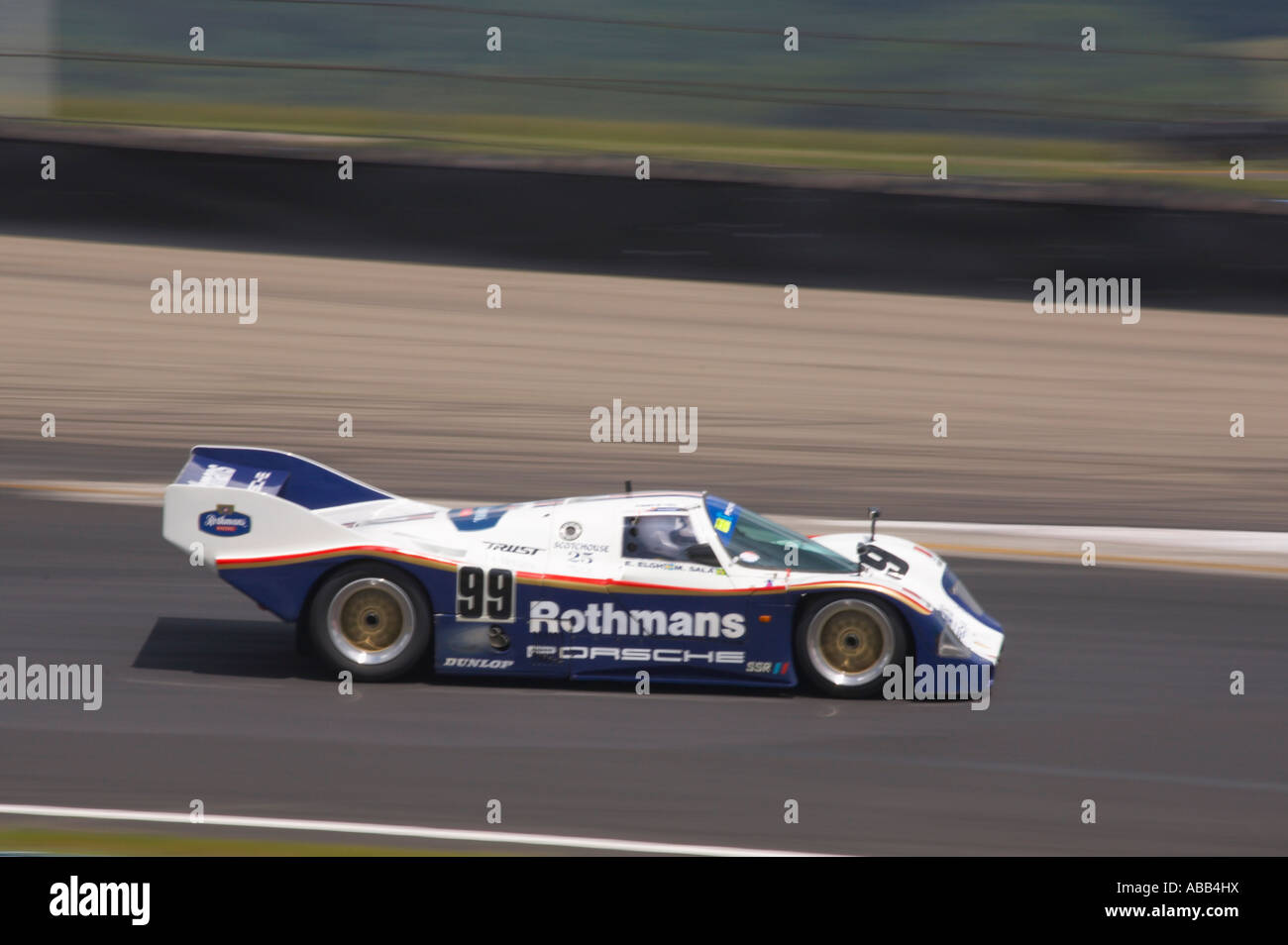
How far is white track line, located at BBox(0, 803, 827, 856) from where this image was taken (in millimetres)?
6941

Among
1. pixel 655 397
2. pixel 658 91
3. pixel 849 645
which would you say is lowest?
A: pixel 849 645

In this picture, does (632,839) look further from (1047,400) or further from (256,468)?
(1047,400)

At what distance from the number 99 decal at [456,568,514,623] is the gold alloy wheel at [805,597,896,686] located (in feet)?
5.58

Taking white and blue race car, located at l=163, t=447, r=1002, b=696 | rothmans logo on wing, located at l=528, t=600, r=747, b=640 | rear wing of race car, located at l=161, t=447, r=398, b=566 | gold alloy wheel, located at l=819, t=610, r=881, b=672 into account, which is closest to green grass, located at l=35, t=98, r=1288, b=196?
rear wing of race car, located at l=161, t=447, r=398, b=566

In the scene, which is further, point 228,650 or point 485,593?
point 228,650

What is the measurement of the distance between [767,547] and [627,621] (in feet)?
3.05

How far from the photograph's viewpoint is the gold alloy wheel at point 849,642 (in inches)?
338

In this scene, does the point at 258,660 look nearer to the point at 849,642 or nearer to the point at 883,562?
the point at 849,642

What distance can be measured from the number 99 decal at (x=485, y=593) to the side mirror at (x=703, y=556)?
1009 mm

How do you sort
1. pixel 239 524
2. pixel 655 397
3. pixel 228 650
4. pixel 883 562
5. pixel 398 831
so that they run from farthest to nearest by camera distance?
pixel 655 397
pixel 228 650
pixel 883 562
pixel 239 524
pixel 398 831

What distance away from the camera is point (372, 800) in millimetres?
7379

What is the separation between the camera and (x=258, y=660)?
9336mm

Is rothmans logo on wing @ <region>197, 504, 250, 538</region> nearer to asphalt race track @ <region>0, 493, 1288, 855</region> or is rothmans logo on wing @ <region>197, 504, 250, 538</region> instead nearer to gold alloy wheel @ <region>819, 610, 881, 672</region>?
asphalt race track @ <region>0, 493, 1288, 855</region>

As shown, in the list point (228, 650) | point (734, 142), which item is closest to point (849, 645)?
point (228, 650)
